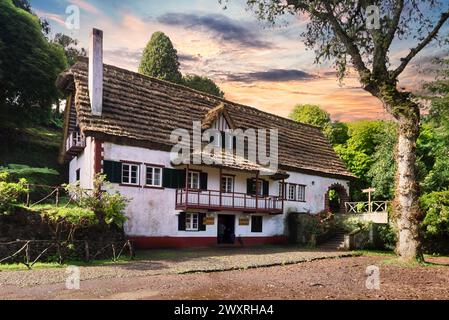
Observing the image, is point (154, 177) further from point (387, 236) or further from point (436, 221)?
point (436, 221)

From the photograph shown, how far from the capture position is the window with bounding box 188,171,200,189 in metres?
24.9

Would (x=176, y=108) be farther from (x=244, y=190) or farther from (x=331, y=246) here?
(x=331, y=246)

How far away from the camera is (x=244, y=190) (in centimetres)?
2772

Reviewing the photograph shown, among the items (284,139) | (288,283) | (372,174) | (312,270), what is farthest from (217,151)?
(372,174)

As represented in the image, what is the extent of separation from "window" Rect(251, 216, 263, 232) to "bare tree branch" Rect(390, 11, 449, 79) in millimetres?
12745

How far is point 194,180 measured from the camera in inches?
993

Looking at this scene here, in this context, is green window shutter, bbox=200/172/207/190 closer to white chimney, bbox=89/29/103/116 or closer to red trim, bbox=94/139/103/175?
red trim, bbox=94/139/103/175

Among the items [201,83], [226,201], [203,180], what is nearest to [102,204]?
[203,180]

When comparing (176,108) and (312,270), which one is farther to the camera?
(176,108)

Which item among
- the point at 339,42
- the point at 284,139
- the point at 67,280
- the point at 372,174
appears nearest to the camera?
the point at 67,280

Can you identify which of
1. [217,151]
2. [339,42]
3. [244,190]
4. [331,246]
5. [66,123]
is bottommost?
[331,246]

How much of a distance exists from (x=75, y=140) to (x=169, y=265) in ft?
37.3

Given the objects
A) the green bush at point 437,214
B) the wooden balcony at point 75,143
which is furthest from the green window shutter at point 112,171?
the green bush at point 437,214
